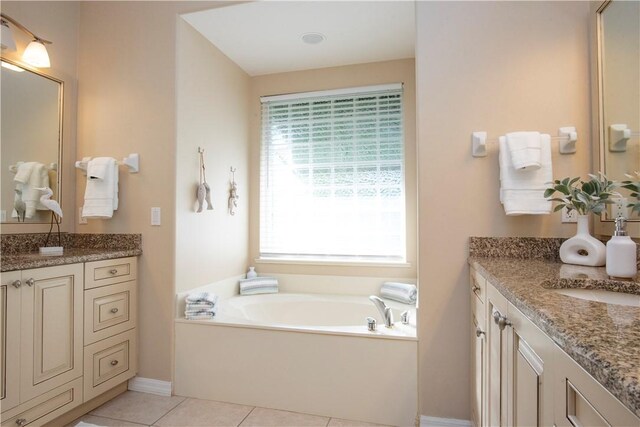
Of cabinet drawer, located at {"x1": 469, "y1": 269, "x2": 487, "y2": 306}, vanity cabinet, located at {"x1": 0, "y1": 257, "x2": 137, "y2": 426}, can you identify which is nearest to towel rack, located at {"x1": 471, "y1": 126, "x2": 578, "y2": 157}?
cabinet drawer, located at {"x1": 469, "y1": 269, "x2": 487, "y2": 306}

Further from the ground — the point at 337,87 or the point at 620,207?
the point at 337,87

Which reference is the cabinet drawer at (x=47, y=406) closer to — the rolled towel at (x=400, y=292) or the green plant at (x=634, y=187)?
the rolled towel at (x=400, y=292)

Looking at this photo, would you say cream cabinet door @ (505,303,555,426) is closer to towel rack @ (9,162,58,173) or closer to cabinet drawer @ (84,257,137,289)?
cabinet drawer @ (84,257,137,289)

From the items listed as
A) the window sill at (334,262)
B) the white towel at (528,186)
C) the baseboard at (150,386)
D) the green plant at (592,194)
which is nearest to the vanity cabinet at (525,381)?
the white towel at (528,186)

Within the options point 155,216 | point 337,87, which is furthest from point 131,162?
point 337,87

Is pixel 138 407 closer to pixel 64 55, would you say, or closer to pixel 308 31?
pixel 64 55

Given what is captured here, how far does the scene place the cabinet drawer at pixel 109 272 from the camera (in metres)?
1.92

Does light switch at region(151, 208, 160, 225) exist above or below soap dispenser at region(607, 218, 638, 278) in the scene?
above

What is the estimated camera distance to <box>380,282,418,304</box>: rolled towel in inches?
101

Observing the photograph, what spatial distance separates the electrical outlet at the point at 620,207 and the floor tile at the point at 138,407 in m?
2.50

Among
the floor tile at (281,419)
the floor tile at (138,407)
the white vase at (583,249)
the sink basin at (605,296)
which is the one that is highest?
the white vase at (583,249)

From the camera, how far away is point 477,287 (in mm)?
1566

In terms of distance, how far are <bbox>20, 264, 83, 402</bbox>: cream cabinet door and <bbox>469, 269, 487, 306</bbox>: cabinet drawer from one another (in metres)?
2.01

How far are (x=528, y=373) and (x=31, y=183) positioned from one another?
109 inches
